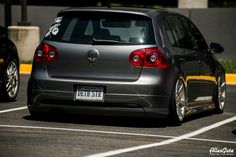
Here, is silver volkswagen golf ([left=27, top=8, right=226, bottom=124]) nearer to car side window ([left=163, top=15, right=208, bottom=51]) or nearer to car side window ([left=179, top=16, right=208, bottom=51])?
car side window ([left=163, top=15, right=208, bottom=51])

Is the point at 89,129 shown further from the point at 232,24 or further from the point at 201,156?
the point at 232,24

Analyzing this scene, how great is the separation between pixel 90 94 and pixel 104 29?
89cm

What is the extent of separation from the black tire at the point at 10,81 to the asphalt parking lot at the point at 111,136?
2.64 feet

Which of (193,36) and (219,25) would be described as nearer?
(193,36)

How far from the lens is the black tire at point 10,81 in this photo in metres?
14.1

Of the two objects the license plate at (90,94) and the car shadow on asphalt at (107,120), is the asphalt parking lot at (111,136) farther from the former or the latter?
the license plate at (90,94)

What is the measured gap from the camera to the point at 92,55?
37.7 ft

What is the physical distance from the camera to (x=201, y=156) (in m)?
9.09

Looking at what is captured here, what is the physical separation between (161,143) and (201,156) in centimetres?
95

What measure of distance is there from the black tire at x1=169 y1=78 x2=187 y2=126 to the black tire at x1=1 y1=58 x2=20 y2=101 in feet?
10.8

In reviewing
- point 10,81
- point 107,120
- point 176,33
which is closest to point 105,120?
point 107,120

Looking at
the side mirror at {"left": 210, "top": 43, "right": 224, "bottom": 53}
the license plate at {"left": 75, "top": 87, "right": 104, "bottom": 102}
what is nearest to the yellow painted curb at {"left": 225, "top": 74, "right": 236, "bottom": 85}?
the side mirror at {"left": 210, "top": 43, "right": 224, "bottom": 53}

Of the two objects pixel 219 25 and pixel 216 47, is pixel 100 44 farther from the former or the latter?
pixel 219 25

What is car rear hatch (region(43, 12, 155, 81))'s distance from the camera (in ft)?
37.5
